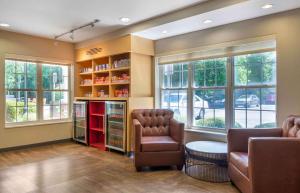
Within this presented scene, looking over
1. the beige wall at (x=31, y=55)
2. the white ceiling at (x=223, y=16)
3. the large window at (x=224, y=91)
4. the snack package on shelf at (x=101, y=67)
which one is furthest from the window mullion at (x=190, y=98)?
the beige wall at (x=31, y=55)

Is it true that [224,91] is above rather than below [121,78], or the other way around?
below

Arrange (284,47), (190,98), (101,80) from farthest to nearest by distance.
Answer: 1. (101,80)
2. (190,98)
3. (284,47)

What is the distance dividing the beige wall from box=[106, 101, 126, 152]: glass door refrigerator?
1.59 m

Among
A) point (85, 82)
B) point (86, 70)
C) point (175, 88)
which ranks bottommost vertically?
point (175, 88)

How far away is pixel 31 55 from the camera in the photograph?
500 centimetres

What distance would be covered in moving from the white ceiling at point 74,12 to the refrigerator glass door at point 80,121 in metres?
1.85

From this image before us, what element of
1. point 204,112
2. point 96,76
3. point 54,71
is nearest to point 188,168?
point 204,112

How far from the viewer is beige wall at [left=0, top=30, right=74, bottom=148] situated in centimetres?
460

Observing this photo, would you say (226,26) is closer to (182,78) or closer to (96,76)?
(182,78)

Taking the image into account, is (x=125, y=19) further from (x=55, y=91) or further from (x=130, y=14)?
(x=55, y=91)

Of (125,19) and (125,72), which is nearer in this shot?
(125,19)

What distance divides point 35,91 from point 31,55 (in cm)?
83

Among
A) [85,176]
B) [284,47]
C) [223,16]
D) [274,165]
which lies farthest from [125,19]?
[274,165]

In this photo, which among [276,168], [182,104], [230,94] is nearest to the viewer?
[276,168]
